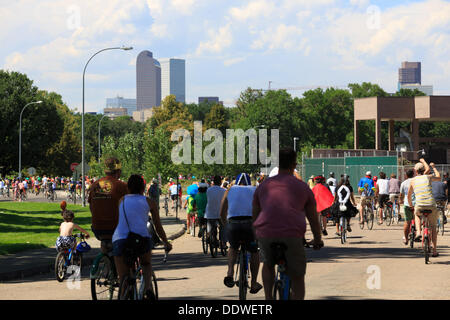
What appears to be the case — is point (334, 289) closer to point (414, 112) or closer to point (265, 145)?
point (414, 112)

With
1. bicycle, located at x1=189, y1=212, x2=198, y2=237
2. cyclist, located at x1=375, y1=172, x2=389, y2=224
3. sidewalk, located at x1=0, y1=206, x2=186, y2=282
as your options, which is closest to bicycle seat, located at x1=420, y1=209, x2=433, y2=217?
sidewalk, located at x1=0, y1=206, x2=186, y2=282

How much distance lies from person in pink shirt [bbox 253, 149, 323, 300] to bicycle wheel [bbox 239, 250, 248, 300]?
214cm

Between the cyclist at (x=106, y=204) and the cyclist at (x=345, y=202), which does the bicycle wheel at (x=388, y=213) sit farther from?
the cyclist at (x=106, y=204)

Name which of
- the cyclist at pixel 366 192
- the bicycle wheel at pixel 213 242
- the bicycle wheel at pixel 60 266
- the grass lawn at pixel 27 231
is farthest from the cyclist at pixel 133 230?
the cyclist at pixel 366 192

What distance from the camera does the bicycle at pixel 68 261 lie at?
13258mm

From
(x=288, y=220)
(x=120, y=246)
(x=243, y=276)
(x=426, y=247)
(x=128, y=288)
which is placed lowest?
(x=426, y=247)

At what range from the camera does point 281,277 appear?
7402 mm

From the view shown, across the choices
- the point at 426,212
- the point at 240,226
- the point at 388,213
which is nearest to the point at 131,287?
the point at 240,226

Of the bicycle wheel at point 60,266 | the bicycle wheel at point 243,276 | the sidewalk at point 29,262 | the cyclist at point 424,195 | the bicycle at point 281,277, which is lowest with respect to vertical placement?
the sidewalk at point 29,262

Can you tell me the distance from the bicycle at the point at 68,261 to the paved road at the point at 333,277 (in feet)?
0.64

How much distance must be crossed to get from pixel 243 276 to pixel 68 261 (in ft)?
16.1

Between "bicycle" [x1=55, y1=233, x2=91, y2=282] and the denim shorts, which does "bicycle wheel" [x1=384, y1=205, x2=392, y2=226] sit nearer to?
"bicycle" [x1=55, y1=233, x2=91, y2=282]

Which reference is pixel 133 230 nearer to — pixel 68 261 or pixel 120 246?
pixel 120 246
